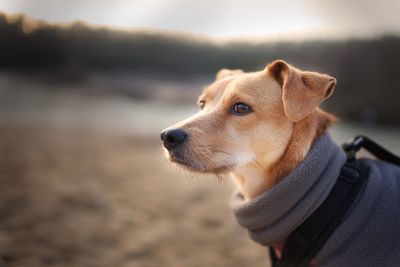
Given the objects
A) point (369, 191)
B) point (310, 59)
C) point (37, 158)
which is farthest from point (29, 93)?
point (369, 191)

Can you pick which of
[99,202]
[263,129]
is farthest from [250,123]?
[99,202]

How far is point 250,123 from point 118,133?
8415 mm

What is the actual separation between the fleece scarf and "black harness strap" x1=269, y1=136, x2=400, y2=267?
0.03 m

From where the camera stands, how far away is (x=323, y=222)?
1.90 meters

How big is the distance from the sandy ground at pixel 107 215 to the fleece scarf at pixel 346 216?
2.19 ft

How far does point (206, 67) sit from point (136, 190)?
3.20m

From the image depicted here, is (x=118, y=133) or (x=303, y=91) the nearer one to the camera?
(x=303, y=91)

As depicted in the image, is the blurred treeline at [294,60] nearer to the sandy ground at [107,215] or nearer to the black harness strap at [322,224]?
the sandy ground at [107,215]

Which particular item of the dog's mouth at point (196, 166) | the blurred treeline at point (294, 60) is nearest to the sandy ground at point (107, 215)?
the dog's mouth at point (196, 166)

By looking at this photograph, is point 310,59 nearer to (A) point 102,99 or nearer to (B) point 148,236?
(B) point 148,236

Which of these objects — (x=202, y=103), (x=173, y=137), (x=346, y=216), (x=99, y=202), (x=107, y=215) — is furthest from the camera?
(x=99, y=202)

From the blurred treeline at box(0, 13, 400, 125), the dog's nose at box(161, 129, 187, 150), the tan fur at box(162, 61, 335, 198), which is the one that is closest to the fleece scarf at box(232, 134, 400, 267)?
the tan fur at box(162, 61, 335, 198)

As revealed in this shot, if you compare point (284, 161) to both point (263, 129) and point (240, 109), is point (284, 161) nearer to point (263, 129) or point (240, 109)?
point (263, 129)

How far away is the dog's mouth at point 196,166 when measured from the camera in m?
2.21
